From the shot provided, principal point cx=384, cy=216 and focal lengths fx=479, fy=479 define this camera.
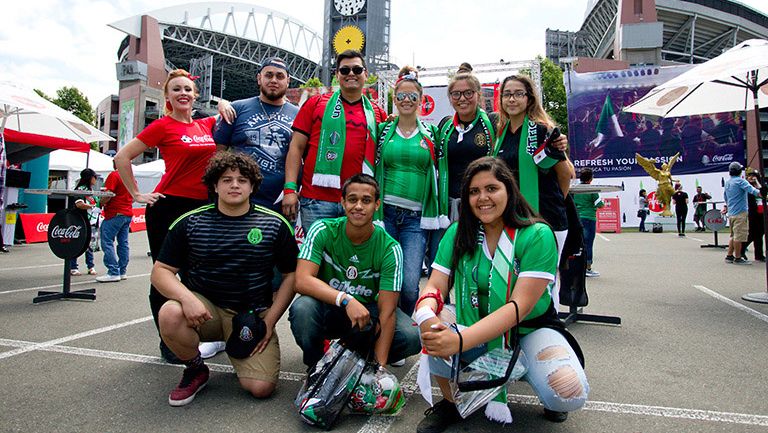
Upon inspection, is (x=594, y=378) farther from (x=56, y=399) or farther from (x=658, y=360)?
(x=56, y=399)

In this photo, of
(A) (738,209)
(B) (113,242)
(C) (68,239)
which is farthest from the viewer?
(A) (738,209)

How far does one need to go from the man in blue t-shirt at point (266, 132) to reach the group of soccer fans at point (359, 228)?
0.04 feet

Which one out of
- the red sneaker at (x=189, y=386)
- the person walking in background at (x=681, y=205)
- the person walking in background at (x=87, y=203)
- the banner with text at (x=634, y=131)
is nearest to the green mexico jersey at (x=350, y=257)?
the red sneaker at (x=189, y=386)

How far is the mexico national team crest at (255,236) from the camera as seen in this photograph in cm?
283

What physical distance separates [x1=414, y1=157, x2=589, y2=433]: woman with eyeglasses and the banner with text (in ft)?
77.1

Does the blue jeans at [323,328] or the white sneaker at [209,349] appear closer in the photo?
the blue jeans at [323,328]

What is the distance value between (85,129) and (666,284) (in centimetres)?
987

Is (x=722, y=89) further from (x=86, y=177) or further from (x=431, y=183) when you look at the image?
(x=86, y=177)

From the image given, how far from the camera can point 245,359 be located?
Answer: 2.75 m

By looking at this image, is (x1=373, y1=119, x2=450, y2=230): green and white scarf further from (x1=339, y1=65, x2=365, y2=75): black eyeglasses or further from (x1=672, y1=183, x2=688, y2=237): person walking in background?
(x1=672, y1=183, x2=688, y2=237): person walking in background

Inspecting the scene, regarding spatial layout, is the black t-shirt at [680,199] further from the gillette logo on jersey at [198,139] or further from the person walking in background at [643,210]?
the gillette logo on jersey at [198,139]

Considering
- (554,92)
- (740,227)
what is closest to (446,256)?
(740,227)

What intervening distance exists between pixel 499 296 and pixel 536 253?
272 mm

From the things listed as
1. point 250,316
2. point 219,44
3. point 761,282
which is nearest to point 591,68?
point 761,282
